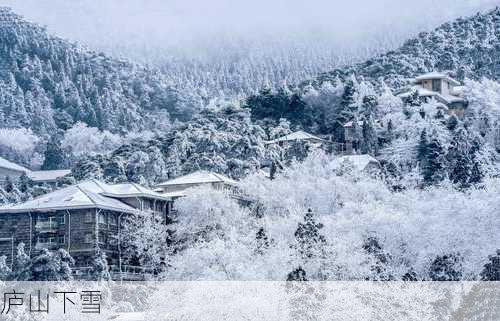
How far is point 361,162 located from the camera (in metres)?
80.3

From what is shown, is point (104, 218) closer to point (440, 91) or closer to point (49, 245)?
point (49, 245)

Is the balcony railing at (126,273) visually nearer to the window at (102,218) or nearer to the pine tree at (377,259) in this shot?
the window at (102,218)

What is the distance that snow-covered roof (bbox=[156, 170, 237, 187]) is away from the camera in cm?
7569

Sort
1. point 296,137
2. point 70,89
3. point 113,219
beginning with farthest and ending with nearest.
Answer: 1. point 70,89
2. point 296,137
3. point 113,219

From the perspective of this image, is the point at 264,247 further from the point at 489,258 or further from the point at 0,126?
the point at 0,126

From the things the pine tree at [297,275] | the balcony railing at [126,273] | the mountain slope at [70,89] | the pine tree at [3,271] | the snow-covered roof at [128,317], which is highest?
the mountain slope at [70,89]

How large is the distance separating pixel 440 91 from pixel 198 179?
92.9 ft

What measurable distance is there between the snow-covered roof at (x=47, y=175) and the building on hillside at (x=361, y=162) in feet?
83.6

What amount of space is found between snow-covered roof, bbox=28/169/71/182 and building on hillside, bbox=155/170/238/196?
2024cm

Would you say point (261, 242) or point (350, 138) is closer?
point (261, 242)

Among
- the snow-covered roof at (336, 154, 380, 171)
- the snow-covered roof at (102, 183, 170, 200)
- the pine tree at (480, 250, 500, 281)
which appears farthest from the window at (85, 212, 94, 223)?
the pine tree at (480, 250, 500, 281)

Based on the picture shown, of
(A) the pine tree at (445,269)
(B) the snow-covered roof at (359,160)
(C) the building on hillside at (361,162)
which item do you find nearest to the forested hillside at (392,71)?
(B) the snow-covered roof at (359,160)

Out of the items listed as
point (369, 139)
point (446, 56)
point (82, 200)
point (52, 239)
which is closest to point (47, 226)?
point (52, 239)

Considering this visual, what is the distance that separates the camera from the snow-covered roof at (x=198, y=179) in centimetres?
7569
